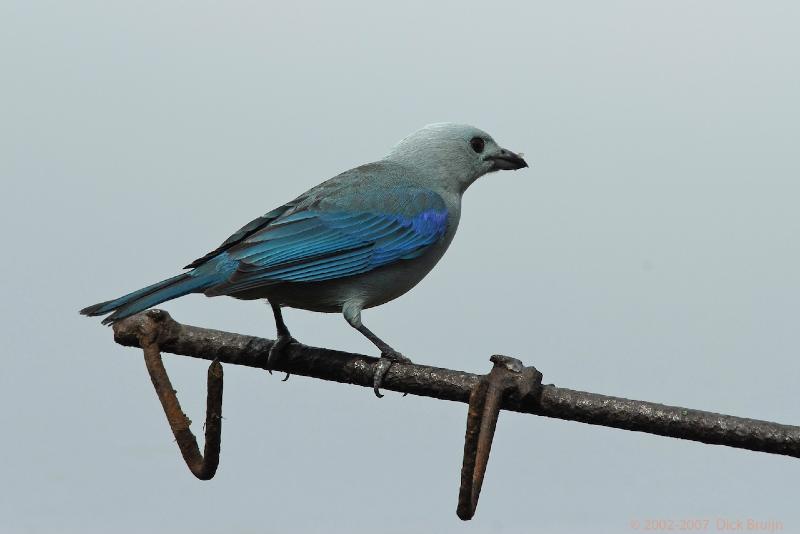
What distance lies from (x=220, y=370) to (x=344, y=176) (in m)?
2.71

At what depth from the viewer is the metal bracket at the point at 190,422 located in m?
3.71

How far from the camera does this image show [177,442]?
3754 millimetres

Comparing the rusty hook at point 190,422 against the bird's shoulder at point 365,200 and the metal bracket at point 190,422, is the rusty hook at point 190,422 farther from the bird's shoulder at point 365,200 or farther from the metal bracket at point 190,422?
the bird's shoulder at point 365,200

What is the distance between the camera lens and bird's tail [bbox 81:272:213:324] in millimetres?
4281

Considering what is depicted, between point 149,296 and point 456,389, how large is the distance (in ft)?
5.46

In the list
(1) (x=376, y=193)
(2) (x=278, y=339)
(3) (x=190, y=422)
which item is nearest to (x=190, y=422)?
(3) (x=190, y=422)

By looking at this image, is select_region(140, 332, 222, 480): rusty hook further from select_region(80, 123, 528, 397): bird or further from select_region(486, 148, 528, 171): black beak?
select_region(486, 148, 528, 171): black beak

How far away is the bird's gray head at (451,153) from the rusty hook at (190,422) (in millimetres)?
3035

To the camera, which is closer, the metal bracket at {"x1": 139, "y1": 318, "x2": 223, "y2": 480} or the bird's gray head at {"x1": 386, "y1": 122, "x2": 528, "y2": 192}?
the metal bracket at {"x1": 139, "y1": 318, "x2": 223, "y2": 480}

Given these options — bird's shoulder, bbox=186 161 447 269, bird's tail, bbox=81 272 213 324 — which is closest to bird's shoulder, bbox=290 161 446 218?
bird's shoulder, bbox=186 161 447 269

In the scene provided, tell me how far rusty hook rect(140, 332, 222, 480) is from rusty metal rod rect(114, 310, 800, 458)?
176 millimetres

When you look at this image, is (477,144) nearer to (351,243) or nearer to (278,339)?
(351,243)

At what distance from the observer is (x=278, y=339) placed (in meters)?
4.47

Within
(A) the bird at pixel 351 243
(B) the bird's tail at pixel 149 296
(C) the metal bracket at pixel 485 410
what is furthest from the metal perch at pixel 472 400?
(A) the bird at pixel 351 243
